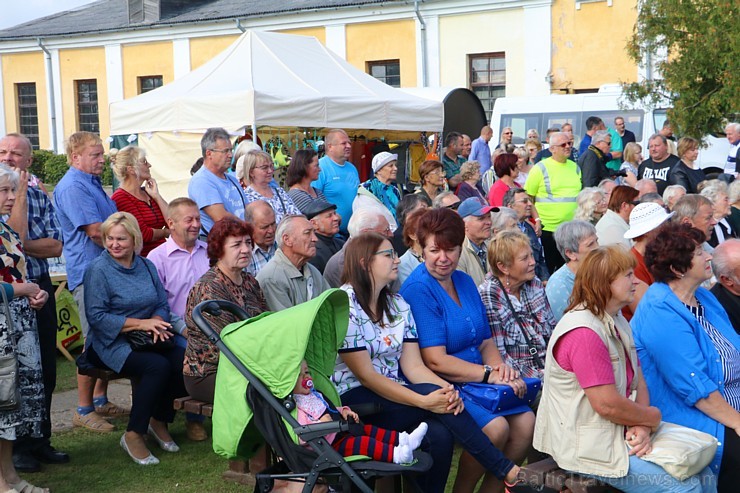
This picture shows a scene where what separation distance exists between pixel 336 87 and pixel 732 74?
536 cm

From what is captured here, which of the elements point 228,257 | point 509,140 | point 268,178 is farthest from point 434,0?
point 228,257

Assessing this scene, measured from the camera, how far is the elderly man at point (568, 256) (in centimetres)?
600

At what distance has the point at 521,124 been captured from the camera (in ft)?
63.1

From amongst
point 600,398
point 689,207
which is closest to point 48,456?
point 600,398

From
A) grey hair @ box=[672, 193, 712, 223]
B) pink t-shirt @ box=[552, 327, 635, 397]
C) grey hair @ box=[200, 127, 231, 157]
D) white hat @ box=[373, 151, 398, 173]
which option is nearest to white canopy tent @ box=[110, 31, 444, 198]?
white hat @ box=[373, 151, 398, 173]

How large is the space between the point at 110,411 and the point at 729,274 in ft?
14.4

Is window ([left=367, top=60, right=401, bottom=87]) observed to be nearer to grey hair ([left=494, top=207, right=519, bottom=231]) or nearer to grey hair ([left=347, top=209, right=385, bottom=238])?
grey hair ([left=494, top=207, right=519, bottom=231])

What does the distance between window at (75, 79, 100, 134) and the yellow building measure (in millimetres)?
38

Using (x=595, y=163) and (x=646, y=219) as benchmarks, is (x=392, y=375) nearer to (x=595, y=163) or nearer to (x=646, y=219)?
(x=646, y=219)

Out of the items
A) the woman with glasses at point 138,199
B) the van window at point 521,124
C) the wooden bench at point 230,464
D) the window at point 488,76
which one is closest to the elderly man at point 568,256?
the wooden bench at point 230,464

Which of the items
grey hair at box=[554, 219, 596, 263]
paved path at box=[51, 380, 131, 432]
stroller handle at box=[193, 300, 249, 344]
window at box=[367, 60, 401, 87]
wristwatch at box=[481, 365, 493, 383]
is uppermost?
window at box=[367, 60, 401, 87]

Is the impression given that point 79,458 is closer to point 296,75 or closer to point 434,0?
point 296,75

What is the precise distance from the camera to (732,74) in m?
11.7

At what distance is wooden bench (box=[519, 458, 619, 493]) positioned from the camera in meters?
4.08
